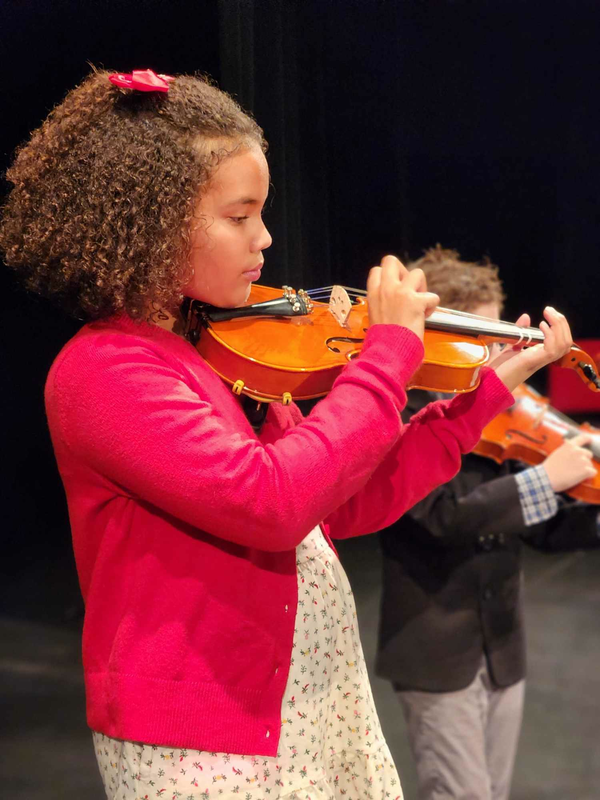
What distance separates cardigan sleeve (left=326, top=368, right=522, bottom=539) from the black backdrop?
311 millimetres

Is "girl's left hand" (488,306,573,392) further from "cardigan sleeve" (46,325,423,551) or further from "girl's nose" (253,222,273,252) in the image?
"girl's nose" (253,222,273,252)

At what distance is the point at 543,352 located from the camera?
41.7 inches

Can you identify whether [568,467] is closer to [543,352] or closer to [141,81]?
[543,352]

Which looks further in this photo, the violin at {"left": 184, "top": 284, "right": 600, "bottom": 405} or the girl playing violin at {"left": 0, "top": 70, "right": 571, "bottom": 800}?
the violin at {"left": 184, "top": 284, "right": 600, "bottom": 405}

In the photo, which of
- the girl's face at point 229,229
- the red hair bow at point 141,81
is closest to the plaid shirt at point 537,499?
the girl's face at point 229,229

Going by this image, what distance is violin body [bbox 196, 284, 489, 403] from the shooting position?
95 centimetres

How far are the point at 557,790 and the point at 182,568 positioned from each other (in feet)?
5.71

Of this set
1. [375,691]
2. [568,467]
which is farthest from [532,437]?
[375,691]

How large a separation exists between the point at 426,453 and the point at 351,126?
1.87 feet

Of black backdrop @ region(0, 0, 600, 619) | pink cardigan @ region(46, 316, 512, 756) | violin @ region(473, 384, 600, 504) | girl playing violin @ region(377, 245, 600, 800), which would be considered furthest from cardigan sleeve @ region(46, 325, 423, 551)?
violin @ region(473, 384, 600, 504)

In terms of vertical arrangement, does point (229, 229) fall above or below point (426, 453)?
above

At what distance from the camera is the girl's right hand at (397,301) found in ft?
3.01

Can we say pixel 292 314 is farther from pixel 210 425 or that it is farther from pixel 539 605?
pixel 539 605

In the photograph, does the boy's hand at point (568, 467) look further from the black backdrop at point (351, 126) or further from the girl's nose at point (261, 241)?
the girl's nose at point (261, 241)
